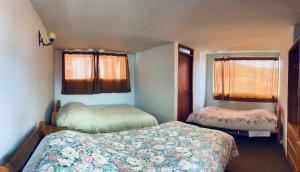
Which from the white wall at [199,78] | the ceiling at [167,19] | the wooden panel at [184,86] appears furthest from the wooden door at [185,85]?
the ceiling at [167,19]

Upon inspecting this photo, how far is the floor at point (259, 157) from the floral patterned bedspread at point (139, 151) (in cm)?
70

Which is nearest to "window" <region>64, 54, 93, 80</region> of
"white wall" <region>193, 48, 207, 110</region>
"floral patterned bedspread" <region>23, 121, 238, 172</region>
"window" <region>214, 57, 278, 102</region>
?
"white wall" <region>193, 48, 207, 110</region>

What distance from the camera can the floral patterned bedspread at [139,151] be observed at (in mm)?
1479

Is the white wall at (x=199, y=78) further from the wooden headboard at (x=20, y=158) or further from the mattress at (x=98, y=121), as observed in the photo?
the wooden headboard at (x=20, y=158)

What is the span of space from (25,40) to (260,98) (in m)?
5.87

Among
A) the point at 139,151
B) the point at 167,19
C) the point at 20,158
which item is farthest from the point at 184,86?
the point at 20,158

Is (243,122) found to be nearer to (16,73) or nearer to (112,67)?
(112,67)

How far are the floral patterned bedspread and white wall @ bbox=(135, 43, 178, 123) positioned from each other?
6.09 ft

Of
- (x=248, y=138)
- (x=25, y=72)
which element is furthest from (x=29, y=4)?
(x=248, y=138)

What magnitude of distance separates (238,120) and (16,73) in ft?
14.1

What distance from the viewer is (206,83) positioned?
278 inches

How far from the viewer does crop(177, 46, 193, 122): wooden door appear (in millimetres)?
5279

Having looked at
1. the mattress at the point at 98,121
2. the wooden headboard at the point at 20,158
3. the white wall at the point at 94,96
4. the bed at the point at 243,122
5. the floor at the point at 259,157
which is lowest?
the floor at the point at 259,157

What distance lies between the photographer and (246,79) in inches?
257
